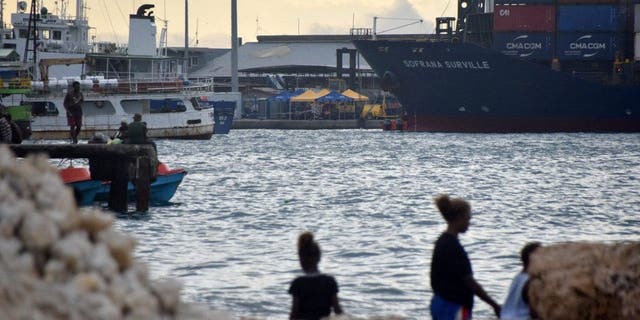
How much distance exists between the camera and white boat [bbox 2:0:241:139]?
2379 inches

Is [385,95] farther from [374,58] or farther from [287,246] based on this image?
[287,246]

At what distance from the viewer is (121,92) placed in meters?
62.1

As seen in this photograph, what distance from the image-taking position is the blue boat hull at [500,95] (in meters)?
72.1

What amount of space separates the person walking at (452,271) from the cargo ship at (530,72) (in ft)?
211

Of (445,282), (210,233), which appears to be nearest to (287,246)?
(210,233)

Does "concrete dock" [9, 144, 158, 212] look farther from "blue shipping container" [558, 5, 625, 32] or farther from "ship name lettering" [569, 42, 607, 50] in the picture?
"blue shipping container" [558, 5, 625, 32]

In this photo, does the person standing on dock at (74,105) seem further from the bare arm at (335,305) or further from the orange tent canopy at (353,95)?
the orange tent canopy at (353,95)

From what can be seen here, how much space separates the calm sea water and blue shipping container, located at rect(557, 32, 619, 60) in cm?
2016

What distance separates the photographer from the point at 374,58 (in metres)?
78.3

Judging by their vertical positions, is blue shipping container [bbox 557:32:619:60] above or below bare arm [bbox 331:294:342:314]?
above

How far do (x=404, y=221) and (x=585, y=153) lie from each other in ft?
98.2

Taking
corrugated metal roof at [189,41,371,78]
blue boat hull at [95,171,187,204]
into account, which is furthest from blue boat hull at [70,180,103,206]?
corrugated metal roof at [189,41,371,78]

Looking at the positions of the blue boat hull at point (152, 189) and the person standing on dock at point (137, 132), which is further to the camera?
the person standing on dock at point (137, 132)

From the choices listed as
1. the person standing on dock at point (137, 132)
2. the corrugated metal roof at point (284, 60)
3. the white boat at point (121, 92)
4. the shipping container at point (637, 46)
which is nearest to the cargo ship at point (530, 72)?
the shipping container at point (637, 46)
